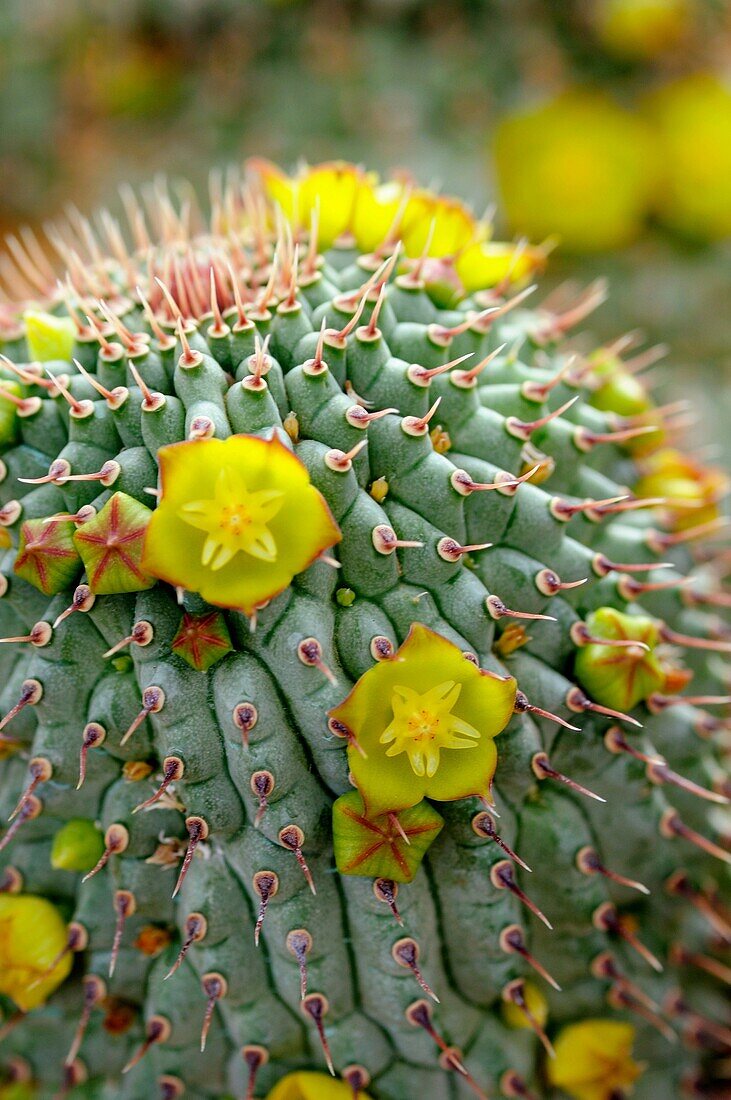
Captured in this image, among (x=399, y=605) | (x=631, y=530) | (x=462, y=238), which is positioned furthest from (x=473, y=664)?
(x=462, y=238)

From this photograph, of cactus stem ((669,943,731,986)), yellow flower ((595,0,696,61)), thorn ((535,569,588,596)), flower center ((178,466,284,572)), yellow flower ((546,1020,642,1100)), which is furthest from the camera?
yellow flower ((595,0,696,61))

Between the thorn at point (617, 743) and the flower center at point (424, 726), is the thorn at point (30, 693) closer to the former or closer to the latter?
the flower center at point (424, 726)

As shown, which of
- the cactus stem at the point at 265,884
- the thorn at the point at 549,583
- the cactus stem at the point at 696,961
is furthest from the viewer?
the cactus stem at the point at 696,961

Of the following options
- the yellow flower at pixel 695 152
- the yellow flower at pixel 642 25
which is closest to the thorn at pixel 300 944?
the yellow flower at pixel 695 152

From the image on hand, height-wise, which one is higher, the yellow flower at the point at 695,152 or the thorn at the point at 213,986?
the yellow flower at the point at 695,152

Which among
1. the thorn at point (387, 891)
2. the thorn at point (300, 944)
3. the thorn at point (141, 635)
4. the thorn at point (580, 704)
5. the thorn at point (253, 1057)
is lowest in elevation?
the thorn at point (253, 1057)

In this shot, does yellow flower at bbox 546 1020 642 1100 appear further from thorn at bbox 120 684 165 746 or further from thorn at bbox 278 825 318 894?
thorn at bbox 120 684 165 746

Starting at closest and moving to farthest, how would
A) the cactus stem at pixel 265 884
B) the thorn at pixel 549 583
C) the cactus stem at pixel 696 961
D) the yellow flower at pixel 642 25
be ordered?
the cactus stem at pixel 265 884
the thorn at pixel 549 583
the cactus stem at pixel 696 961
the yellow flower at pixel 642 25

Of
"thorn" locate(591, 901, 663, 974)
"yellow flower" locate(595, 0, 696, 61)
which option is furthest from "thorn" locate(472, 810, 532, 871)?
"yellow flower" locate(595, 0, 696, 61)
